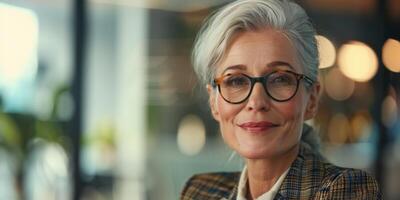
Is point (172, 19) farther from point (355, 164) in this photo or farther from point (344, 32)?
point (355, 164)

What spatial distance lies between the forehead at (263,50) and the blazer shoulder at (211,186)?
0.93 ft

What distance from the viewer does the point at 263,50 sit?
3.57ft

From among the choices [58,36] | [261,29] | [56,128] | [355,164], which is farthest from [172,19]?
[261,29]

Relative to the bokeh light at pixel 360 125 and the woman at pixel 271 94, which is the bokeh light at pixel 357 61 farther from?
the woman at pixel 271 94

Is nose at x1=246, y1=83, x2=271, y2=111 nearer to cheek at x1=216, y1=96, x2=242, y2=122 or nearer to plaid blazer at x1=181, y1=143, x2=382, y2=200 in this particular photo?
cheek at x1=216, y1=96, x2=242, y2=122

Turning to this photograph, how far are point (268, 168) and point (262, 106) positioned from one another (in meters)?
0.12

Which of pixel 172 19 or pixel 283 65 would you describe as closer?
pixel 283 65

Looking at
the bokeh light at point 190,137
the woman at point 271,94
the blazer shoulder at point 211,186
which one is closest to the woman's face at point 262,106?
the woman at point 271,94

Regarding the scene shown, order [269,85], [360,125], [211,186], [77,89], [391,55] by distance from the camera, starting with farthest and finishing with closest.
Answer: [360,125]
[77,89]
[391,55]
[211,186]
[269,85]

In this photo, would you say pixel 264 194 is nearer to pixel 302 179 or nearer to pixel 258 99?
pixel 302 179

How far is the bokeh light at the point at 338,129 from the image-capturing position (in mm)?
4387

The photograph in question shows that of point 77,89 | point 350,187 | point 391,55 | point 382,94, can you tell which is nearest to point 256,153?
point 350,187

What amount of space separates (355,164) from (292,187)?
3.24 m

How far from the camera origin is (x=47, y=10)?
4375 millimetres
